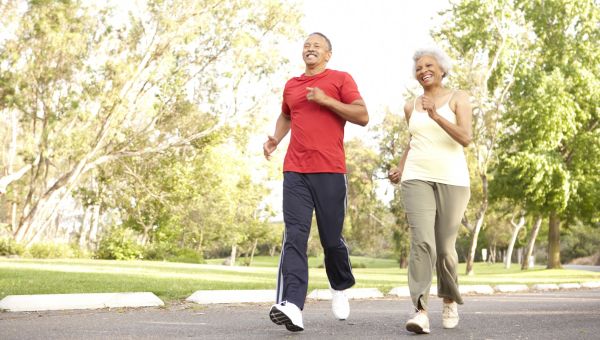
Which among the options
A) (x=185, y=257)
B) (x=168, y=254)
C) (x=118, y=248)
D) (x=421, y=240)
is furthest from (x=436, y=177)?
(x=168, y=254)

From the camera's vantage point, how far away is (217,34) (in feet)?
92.6

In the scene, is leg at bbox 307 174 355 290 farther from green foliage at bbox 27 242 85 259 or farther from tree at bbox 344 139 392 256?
tree at bbox 344 139 392 256

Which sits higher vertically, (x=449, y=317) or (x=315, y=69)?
(x=315, y=69)

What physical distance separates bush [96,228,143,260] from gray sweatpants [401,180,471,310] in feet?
83.5

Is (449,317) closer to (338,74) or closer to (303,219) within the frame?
(303,219)

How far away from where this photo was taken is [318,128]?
5.93 metres

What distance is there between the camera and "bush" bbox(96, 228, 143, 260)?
30.5 metres

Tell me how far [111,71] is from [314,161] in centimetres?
2264

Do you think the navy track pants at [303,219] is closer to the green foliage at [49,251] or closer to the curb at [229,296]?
the curb at [229,296]

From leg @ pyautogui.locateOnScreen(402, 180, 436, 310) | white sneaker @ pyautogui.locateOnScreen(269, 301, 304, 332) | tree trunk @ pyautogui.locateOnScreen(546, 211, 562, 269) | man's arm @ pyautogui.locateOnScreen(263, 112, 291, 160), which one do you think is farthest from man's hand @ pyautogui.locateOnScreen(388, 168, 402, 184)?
tree trunk @ pyautogui.locateOnScreen(546, 211, 562, 269)

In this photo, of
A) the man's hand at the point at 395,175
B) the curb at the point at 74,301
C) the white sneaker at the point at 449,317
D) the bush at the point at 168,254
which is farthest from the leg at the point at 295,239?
the bush at the point at 168,254

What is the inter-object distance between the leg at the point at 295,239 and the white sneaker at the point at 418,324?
31.9 inches

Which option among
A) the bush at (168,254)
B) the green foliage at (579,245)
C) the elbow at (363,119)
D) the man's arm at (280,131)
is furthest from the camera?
the green foliage at (579,245)

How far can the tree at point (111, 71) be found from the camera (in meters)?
26.4
